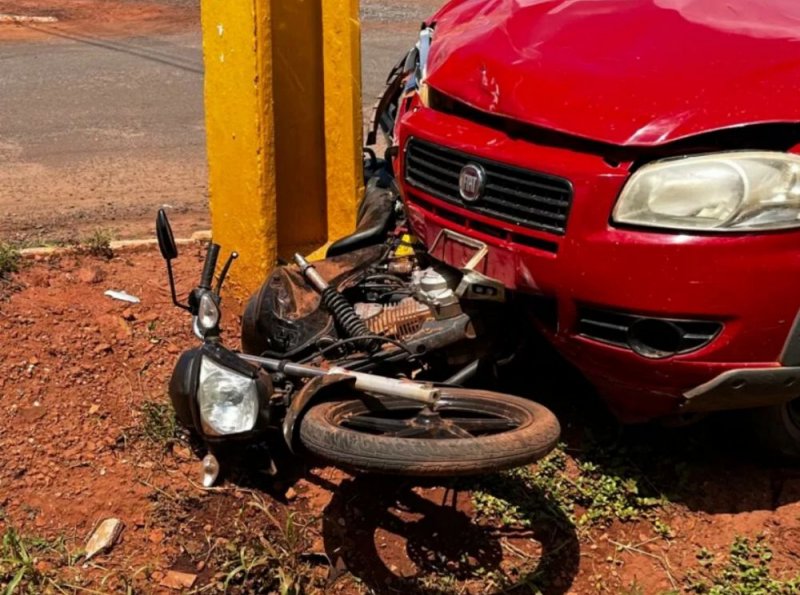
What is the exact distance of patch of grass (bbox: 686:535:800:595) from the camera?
3.07 metres

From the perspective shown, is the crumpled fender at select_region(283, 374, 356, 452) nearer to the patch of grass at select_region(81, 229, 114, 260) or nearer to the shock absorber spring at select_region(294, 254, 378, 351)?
the shock absorber spring at select_region(294, 254, 378, 351)

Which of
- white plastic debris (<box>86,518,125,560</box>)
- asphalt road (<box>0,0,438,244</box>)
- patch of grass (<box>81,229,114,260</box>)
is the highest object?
patch of grass (<box>81,229,114,260</box>)

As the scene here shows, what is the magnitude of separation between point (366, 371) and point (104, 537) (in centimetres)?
104

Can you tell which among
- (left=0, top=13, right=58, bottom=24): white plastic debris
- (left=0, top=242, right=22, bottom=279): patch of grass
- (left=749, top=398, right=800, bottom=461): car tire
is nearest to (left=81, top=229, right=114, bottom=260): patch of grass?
(left=0, top=242, right=22, bottom=279): patch of grass

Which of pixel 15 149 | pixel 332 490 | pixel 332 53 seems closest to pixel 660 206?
pixel 332 490

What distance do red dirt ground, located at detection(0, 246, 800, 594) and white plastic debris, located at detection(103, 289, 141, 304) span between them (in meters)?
0.53

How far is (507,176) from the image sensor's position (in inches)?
120

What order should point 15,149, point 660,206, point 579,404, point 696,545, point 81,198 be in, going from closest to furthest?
point 660,206
point 696,545
point 579,404
point 81,198
point 15,149

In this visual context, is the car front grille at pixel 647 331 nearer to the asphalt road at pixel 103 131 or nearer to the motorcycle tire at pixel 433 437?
the motorcycle tire at pixel 433 437

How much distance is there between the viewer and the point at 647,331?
9.77 feet

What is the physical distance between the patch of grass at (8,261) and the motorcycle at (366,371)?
57.9 inches

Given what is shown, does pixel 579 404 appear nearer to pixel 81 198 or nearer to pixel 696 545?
pixel 696 545

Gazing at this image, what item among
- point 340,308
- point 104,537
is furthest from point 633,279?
point 104,537

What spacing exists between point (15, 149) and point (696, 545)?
643 centimetres
